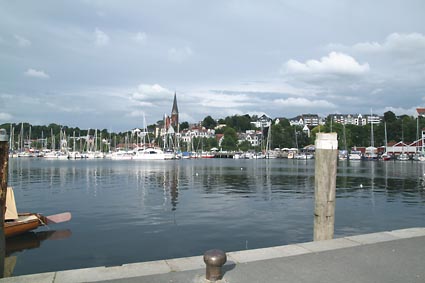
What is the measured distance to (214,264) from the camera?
21.4ft

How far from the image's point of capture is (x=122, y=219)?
20.4 meters

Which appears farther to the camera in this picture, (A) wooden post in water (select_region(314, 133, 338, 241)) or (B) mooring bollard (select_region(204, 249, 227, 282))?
(A) wooden post in water (select_region(314, 133, 338, 241))

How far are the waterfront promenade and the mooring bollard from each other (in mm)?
275

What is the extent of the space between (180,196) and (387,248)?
2224 centimetres

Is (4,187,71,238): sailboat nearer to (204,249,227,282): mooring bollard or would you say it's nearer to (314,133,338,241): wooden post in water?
(204,249,227,282): mooring bollard

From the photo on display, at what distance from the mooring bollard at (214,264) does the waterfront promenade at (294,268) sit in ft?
0.90

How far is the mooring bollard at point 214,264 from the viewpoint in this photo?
6.53 meters

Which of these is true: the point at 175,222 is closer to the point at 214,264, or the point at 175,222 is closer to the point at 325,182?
the point at 325,182

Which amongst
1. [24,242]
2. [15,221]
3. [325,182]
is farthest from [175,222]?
[325,182]

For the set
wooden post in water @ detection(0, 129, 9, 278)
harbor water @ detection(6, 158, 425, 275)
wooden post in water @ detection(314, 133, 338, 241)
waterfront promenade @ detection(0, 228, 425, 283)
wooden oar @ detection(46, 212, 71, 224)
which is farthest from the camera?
wooden oar @ detection(46, 212, 71, 224)

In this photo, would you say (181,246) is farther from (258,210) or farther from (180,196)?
(180,196)

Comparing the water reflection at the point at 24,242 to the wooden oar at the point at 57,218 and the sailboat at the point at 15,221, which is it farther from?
the wooden oar at the point at 57,218

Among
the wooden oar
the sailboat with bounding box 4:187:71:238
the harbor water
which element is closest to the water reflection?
the harbor water

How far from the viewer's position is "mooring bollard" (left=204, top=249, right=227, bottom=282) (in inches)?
257
